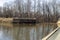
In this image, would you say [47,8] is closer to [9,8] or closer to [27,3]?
[27,3]

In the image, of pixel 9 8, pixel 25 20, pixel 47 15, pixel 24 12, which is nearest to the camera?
pixel 25 20

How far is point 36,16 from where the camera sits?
117ft

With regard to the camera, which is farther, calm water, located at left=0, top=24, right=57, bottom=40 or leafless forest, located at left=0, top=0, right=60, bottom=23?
leafless forest, located at left=0, top=0, right=60, bottom=23

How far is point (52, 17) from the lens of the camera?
3459cm

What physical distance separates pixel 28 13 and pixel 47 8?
430 cm

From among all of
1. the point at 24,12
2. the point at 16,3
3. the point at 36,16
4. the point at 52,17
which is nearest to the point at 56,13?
the point at 52,17

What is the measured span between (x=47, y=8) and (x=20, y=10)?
Answer: 22.3 ft

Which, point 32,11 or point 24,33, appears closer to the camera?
point 24,33

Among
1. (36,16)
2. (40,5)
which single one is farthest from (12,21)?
(40,5)

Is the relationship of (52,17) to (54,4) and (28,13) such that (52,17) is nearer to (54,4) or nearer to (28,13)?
(54,4)

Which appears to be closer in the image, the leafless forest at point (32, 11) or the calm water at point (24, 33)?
the calm water at point (24, 33)

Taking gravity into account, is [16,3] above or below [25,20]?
above

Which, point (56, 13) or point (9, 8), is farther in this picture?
point (9, 8)

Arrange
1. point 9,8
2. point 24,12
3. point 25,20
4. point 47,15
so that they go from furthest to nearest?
point 9,8 < point 24,12 < point 47,15 < point 25,20
